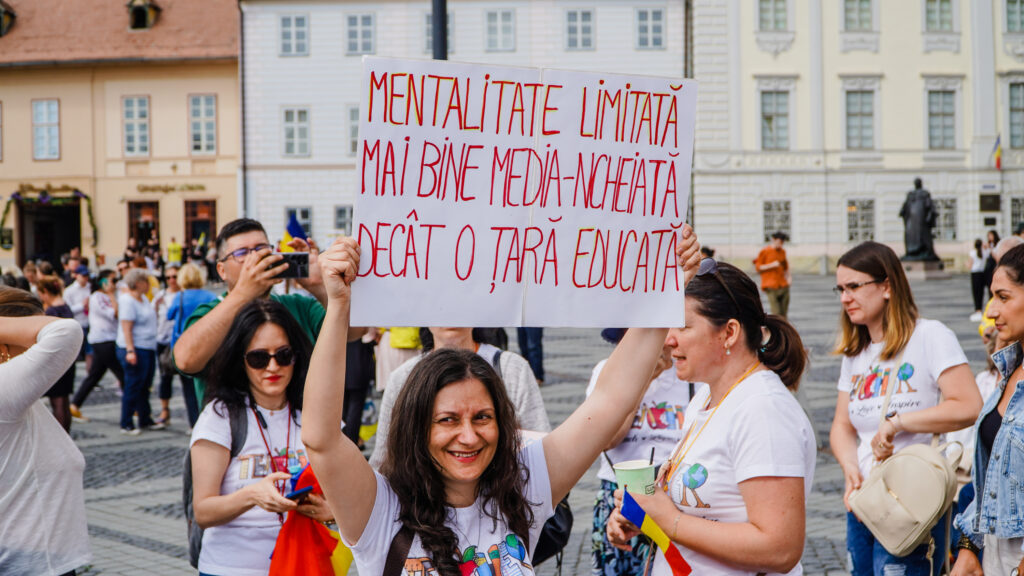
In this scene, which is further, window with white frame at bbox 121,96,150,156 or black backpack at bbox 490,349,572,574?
window with white frame at bbox 121,96,150,156

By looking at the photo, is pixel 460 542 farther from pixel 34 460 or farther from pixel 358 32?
pixel 358 32

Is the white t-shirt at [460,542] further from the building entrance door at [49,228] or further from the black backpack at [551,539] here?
the building entrance door at [49,228]

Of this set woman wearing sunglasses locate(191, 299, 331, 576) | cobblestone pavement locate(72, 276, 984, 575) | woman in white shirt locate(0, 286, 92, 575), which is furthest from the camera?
cobblestone pavement locate(72, 276, 984, 575)

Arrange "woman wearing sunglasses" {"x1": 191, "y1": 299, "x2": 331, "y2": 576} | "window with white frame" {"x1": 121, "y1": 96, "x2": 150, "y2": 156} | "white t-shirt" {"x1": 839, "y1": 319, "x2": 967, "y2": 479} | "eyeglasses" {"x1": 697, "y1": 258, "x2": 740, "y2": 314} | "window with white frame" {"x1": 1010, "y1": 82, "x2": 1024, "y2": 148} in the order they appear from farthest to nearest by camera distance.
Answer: "window with white frame" {"x1": 121, "y1": 96, "x2": 150, "y2": 156} → "window with white frame" {"x1": 1010, "y1": 82, "x2": 1024, "y2": 148} → "white t-shirt" {"x1": 839, "y1": 319, "x2": 967, "y2": 479} → "woman wearing sunglasses" {"x1": 191, "y1": 299, "x2": 331, "y2": 576} → "eyeglasses" {"x1": 697, "y1": 258, "x2": 740, "y2": 314}

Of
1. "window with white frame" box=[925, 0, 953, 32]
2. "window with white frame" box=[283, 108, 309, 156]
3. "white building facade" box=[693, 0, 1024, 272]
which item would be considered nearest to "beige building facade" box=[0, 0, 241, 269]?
"window with white frame" box=[283, 108, 309, 156]

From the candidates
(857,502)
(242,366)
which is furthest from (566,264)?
(857,502)

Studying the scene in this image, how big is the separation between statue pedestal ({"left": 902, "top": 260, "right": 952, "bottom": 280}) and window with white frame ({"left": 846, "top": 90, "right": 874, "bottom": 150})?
7514 millimetres

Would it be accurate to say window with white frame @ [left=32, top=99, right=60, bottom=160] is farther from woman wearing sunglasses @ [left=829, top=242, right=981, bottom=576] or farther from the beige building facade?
woman wearing sunglasses @ [left=829, top=242, right=981, bottom=576]

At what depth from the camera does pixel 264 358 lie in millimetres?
3555

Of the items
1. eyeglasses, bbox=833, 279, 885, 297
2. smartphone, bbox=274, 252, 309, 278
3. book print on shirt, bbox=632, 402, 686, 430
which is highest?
smartphone, bbox=274, 252, 309, 278

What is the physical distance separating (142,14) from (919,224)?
1205 inches

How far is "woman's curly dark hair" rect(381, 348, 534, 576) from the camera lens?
8.20ft

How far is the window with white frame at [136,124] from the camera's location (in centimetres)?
4238

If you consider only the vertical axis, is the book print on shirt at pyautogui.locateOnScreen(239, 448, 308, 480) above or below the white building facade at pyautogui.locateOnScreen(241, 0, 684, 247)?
below
